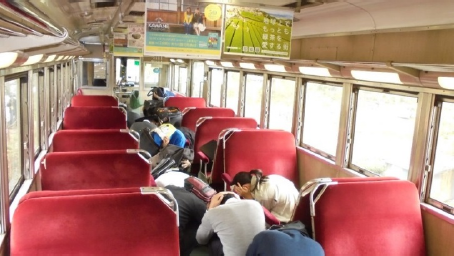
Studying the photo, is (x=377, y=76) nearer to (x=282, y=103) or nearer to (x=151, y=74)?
(x=282, y=103)

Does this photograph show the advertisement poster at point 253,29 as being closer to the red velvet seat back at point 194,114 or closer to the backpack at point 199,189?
the backpack at point 199,189

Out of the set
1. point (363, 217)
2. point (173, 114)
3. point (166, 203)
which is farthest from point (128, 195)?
point (173, 114)

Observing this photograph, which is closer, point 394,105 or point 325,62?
point 394,105

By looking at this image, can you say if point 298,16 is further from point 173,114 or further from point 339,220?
point 173,114

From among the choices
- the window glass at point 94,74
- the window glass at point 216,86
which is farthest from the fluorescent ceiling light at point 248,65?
the window glass at point 94,74

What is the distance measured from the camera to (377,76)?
154 inches

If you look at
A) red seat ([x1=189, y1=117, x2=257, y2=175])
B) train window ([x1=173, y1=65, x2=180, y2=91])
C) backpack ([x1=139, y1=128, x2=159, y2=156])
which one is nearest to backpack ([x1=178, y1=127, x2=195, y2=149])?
red seat ([x1=189, y1=117, x2=257, y2=175])

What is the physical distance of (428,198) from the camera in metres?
3.64

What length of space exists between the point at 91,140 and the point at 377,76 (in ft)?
10.4

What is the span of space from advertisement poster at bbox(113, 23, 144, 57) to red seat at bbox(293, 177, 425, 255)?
6454mm

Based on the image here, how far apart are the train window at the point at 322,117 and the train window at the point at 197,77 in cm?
576

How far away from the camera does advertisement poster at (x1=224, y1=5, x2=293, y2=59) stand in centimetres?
455

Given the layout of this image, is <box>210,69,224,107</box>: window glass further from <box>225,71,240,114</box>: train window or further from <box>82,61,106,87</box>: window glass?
<box>82,61,106,87</box>: window glass

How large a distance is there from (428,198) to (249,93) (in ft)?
16.6
